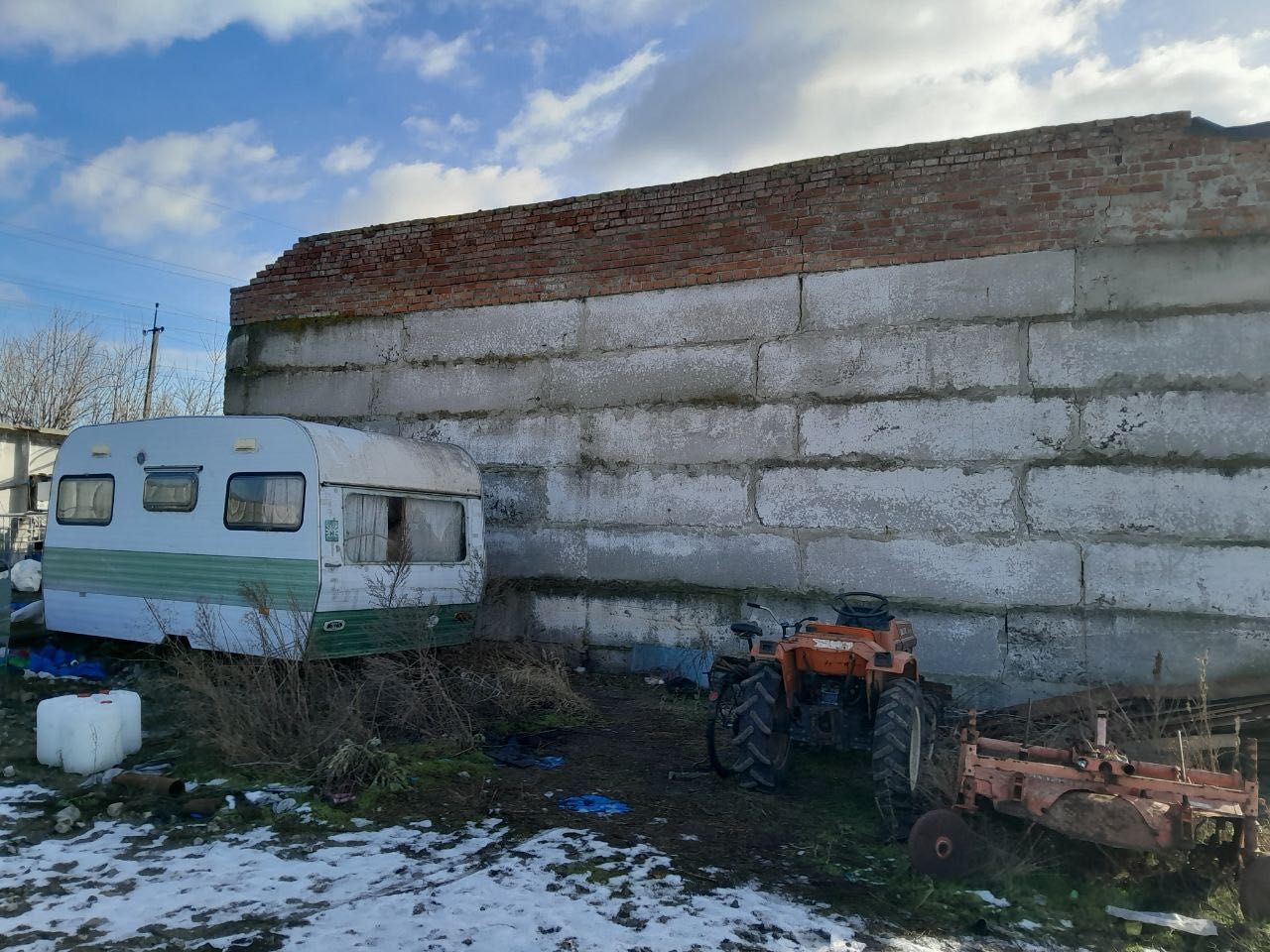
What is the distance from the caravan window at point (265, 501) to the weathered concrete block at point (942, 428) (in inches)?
194

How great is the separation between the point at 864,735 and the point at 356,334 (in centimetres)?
848

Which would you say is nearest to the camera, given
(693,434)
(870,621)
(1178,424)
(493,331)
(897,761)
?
(897,761)

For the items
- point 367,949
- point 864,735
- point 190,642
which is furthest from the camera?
point 190,642

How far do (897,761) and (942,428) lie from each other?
13.2 feet

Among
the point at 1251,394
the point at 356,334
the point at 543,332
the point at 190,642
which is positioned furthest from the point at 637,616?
the point at 1251,394

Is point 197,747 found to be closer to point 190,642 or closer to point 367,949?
point 190,642

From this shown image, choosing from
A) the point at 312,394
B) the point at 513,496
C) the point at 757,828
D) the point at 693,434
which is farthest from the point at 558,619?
the point at 757,828

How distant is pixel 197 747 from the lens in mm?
6480

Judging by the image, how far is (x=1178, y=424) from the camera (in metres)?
7.60

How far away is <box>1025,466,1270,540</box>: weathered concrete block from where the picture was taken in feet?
24.1

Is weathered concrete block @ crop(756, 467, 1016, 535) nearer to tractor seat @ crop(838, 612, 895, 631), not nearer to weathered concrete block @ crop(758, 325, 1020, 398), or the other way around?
weathered concrete block @ crop(758, 325, 1020, 398)

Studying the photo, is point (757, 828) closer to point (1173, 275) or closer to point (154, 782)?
point (154, 782)

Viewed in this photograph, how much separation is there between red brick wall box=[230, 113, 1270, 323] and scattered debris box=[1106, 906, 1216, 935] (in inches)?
231

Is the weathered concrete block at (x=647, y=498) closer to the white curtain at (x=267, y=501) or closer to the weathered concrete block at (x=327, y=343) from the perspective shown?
the weathered concrete block at (x=327, y=343)
